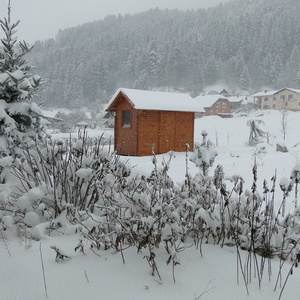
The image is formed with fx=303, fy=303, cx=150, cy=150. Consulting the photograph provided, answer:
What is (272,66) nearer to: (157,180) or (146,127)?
(146,127)

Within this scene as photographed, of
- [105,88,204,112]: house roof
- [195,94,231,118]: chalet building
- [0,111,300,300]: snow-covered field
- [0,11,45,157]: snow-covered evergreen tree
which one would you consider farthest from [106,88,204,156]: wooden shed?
[195,94,231,118]: chalet building

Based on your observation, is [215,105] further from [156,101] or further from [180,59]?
[156,101]

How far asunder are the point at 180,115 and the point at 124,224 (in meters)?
15.4

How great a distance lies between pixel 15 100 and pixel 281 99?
67702mm

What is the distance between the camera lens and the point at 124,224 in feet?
8.12

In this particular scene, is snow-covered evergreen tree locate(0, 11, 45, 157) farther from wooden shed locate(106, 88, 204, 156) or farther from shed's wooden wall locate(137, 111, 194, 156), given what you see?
shed's wooden wall locate(137, 111, 194, 156)

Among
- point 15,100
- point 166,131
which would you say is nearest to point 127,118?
point 166,131

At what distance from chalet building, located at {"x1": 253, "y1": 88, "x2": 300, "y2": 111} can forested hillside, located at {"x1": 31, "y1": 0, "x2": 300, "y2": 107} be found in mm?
15827

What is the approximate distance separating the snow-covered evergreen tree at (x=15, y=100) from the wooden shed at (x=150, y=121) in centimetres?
973

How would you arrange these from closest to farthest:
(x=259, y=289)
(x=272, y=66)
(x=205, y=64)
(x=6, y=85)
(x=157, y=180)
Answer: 1. (x=259, y=289)
2. (x=157, y=180)
3. (x=6, y=85)
4. (x=272, y=66)
5. (x=205, y=64)

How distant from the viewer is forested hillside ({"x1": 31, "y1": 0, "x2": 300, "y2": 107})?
256 feet

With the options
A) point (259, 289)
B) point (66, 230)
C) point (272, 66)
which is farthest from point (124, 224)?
point (272, 66)

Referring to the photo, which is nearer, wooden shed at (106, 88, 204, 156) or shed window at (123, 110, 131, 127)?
wooden shed at (106, 88, 204, 156)

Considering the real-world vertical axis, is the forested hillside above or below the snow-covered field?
above
